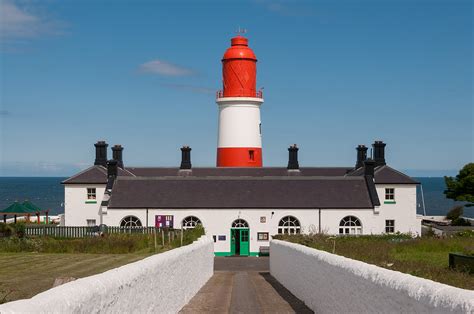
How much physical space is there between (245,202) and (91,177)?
445 inches

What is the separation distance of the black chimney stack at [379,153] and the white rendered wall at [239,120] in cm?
895

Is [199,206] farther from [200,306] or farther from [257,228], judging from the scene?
[200,306]

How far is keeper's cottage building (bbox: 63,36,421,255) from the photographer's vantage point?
51188 millimetres

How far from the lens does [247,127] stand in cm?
5916

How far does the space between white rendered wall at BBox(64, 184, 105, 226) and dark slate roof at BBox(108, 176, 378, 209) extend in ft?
5.69

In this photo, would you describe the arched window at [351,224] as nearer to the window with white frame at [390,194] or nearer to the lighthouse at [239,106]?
the window with white frame at [390,194]

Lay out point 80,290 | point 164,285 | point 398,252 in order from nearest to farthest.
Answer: point 80,290 → point 164,285 → point 398,252

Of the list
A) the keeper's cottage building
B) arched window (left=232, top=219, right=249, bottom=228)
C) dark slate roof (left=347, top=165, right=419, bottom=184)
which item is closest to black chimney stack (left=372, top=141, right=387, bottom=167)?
the keeper's cottage building

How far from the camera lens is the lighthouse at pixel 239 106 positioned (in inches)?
2330

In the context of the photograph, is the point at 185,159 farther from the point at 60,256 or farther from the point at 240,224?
the point at 60,256

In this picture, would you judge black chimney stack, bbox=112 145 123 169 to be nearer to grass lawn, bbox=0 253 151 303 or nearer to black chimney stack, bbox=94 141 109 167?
black chimney stack, bbox=94 141 109 167

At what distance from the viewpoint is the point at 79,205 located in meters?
53.8

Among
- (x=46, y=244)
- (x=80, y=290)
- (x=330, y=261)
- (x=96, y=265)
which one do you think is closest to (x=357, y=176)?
(x=46, y=244)

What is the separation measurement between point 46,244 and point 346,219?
1004 inches
